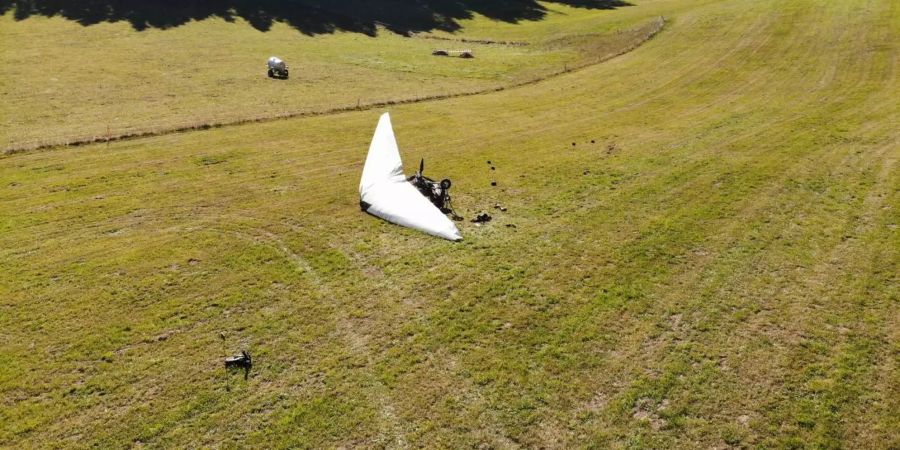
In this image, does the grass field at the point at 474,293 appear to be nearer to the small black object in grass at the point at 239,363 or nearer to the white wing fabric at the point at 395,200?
the small black object in grass at the point at 239,363

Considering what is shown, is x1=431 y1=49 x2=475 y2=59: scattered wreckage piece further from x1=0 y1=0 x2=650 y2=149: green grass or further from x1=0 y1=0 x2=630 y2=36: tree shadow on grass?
x1=0 y1=0 x2=630 y2=36: tree shadow on grass

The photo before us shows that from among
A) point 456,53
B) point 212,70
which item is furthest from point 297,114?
point 456,53

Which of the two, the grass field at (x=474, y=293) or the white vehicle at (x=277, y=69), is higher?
the white vehicle at (x=277, y=69)

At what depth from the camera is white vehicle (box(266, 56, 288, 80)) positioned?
49.5 m

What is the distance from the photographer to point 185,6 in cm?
8075

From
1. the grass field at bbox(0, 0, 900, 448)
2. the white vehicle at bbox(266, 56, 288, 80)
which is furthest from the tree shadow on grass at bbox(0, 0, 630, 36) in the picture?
the grass field at bbox(0, 0, 900, 448)

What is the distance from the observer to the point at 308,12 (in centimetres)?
8481

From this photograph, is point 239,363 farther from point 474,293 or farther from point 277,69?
point 277,69

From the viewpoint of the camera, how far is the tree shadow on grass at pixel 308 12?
2869 inches

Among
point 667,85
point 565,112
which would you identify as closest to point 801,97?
point 667,85

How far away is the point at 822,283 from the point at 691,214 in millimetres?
5544

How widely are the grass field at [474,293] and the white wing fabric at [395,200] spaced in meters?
0.65

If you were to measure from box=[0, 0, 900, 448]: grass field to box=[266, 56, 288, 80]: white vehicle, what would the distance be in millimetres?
20288

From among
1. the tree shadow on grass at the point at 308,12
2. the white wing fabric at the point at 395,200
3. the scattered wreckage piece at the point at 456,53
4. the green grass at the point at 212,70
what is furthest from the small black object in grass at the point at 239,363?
the tree shadow on grass at the point at 308,12
